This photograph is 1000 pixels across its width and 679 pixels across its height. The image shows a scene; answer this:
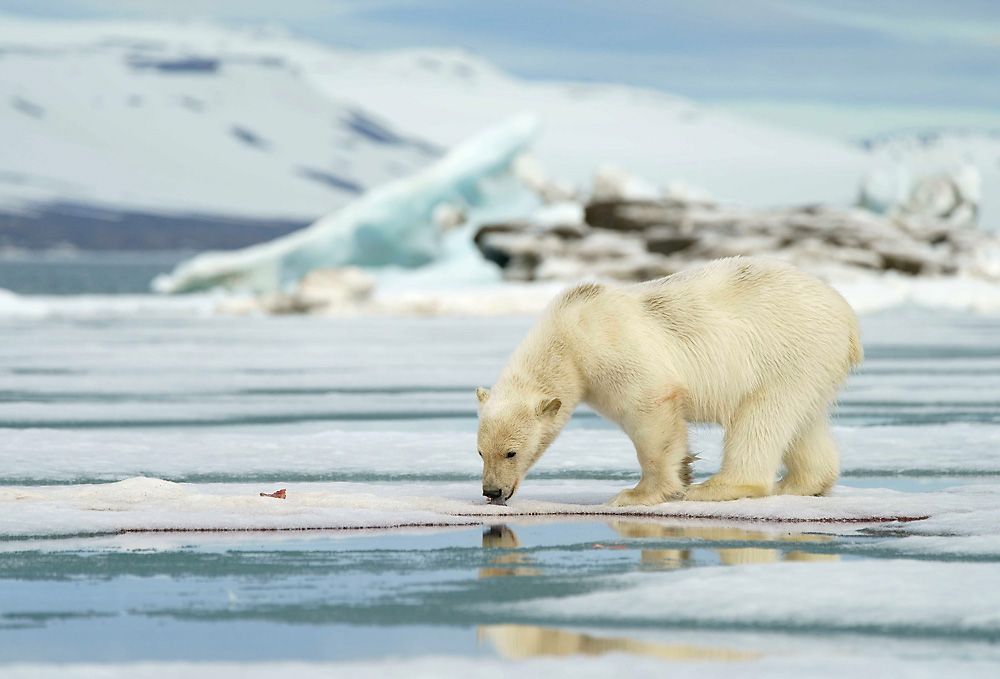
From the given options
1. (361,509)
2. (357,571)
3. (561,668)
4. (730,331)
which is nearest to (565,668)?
(561,668)

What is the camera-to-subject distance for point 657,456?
14.1ft

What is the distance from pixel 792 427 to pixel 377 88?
7535 inches

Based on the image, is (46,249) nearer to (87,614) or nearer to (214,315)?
(214,315)

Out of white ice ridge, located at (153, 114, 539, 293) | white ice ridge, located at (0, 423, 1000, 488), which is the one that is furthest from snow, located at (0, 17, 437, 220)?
white ice ridge, located at (0, 423, 1000, 488)

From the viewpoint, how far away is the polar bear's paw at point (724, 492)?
430 centimetres

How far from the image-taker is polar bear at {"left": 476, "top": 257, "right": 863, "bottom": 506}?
4.28 m

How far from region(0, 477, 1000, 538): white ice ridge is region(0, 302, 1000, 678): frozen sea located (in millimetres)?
12

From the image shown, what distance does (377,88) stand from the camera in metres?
190

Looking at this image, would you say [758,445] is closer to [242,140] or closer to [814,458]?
[814,458]

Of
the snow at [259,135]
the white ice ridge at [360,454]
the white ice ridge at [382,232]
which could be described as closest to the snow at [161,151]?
the snow at [259,135]

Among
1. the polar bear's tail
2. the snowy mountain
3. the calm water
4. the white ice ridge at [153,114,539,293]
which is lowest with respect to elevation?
the calm water

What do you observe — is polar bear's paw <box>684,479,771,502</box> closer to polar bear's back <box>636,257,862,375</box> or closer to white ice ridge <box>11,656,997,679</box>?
polar bear's back <box>636,257,862,375</box>

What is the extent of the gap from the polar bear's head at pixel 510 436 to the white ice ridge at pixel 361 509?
0.09 meters

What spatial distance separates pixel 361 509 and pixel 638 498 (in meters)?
0.97
